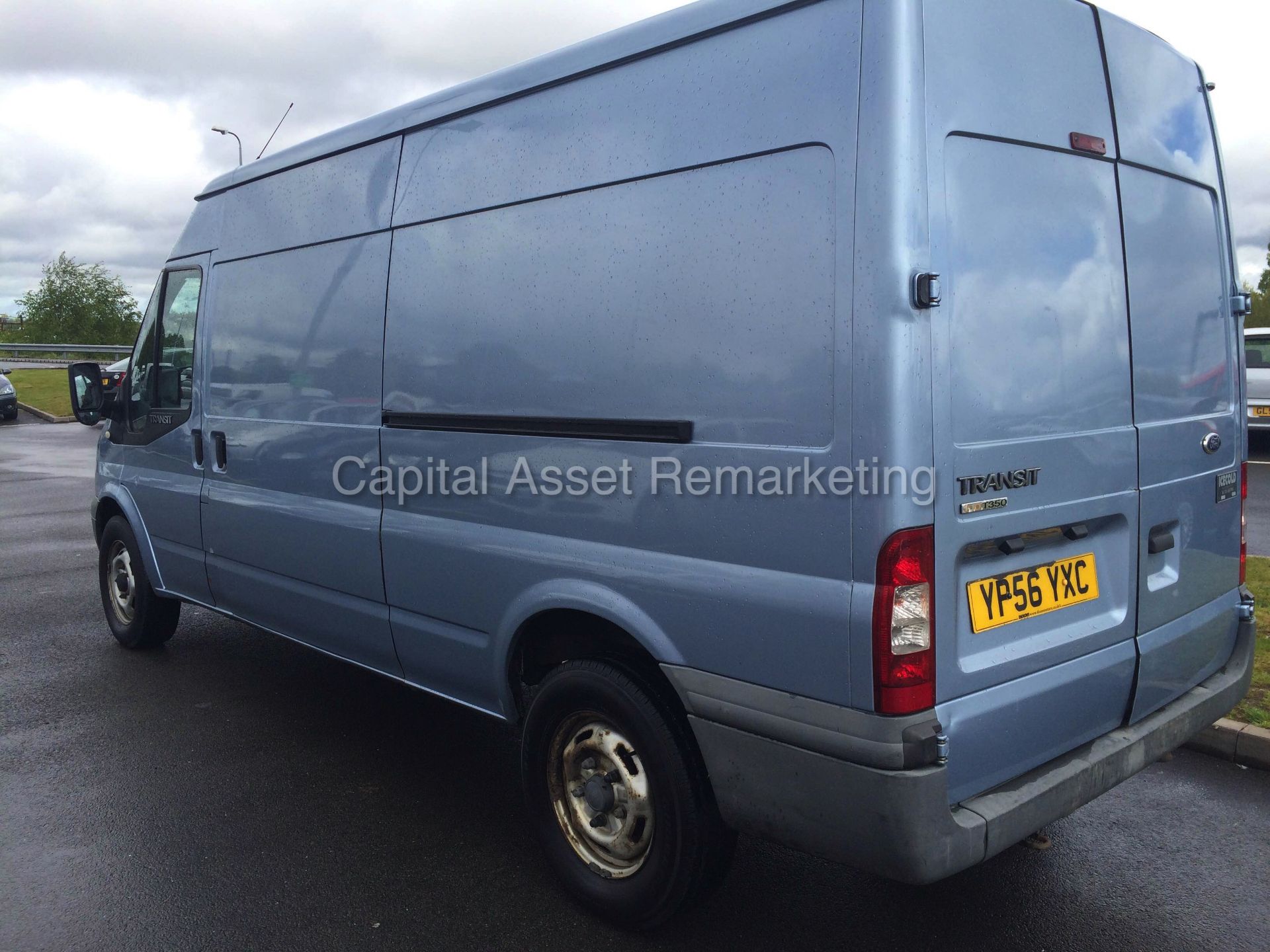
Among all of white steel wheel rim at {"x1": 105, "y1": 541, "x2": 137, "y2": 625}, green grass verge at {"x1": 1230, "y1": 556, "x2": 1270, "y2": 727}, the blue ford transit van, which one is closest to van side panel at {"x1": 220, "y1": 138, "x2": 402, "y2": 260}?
the blue ford transit van

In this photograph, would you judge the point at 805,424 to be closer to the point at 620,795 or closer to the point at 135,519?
the point at 620,795

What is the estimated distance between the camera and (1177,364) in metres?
3.23

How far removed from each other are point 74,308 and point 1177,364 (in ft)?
245

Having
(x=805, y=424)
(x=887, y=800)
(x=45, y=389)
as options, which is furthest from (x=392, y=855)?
(x=45, y=389)

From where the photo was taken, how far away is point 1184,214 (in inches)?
130

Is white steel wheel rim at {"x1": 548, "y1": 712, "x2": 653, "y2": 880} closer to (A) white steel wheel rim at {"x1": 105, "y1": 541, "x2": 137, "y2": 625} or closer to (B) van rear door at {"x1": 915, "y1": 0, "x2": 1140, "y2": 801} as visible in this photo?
(B) van rear door at {"x1": 915, "y1": 0, "x2": 1140, "y2": 801}

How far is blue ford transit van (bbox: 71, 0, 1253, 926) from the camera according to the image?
2.49 meters

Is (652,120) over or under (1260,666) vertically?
over

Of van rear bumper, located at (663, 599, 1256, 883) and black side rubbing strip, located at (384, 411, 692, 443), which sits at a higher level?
black side rubbing strip, located at (384, 411, 692, 443)

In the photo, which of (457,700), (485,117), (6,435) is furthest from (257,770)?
(6,435)

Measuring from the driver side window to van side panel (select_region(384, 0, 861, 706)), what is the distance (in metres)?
A: 1.93

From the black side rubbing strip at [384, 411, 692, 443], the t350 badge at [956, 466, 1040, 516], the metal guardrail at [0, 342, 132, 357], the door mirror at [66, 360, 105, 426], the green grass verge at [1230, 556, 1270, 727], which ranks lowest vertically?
the green grass verge at [1230, 556, 1270, 727]

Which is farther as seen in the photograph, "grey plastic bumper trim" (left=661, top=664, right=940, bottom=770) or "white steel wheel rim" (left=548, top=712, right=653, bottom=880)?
"white steel wheel rim" (left=548, top=712, right=653, bottom=880)

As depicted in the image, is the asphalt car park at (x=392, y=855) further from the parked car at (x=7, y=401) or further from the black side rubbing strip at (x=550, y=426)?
the parked car at (x=7, y=401)
